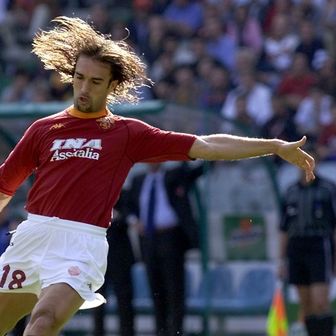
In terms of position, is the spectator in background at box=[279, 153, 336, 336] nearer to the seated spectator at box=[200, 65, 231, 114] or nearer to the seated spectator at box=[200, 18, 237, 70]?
the seated spectator at box=[200, 65, 231, 114]

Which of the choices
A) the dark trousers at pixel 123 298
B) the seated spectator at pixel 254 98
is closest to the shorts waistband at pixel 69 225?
the dark trousers at pixel 123 298

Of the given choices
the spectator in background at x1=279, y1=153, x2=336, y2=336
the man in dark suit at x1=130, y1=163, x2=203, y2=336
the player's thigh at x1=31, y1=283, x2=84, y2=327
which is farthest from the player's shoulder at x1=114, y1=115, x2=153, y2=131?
the spectator in background at x1=279, y1=153, x2=336, y2=336

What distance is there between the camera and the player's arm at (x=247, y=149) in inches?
291

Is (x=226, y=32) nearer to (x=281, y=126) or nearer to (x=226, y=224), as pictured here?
(x=281, y=126)

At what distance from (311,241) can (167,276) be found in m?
1.48

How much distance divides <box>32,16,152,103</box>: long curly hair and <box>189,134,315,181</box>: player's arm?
0.61 meters

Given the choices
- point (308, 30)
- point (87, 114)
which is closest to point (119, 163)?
point (87, 114)

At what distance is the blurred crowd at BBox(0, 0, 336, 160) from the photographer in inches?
594

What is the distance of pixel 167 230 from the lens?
12992 millimetres

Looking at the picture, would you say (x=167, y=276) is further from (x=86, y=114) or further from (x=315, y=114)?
(x=86, y=114)

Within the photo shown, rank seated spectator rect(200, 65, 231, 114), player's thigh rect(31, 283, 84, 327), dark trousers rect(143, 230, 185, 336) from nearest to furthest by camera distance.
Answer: player's thigh rect(31, 283, 84, 327), dark trousers rect(143, 230, 185, 336), seated spectator rect(200, 65, 231, 114)

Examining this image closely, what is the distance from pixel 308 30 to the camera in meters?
16.0

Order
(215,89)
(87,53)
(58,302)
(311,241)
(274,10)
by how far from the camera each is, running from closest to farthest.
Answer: (58,302), (87,53), (311,241), (215,89), (274,10)

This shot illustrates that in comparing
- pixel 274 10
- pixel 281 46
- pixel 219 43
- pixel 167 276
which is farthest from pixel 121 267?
pixel 274 10
